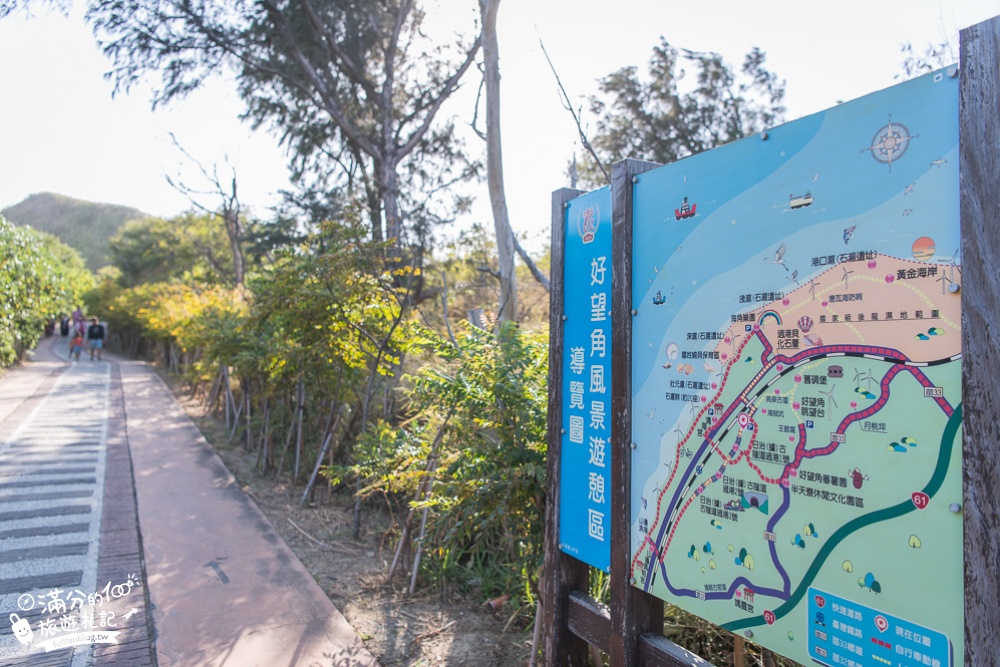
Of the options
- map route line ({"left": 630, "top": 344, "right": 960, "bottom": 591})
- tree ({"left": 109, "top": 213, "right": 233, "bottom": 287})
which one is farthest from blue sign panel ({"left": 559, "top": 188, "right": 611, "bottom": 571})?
tree ({"left": 109, "top": 213, "right": 233, "bottom": 287})

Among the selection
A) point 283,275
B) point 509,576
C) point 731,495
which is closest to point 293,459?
point 283,275

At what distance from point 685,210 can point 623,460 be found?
3.07ft

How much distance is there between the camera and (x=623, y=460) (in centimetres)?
250

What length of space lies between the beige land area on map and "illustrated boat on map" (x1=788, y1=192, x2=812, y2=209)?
0.21 meters

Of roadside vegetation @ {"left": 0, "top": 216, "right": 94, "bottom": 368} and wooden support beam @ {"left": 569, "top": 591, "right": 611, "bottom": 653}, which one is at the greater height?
roadside vegetation @ {"left": 0, "top": 216, "right": 94, "bottom": 368}

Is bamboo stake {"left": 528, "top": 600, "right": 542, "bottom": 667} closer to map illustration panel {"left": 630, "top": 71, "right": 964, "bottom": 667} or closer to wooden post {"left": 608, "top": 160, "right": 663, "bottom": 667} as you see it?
wooden post {"left": 608, "top": 160, "right": 663, "bottom": 667}

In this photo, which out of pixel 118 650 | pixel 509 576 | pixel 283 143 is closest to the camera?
pixel 118 650

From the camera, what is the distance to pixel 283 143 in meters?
15.0

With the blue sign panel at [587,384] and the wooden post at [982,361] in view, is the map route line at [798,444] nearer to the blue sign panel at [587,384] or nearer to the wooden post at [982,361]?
the wooden post at [982,361]

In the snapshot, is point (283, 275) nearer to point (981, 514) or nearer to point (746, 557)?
point (746, 557)

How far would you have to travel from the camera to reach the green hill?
306ft

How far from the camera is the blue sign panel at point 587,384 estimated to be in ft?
8.75

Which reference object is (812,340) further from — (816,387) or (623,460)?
(623,460)

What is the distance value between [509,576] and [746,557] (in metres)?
2.41
